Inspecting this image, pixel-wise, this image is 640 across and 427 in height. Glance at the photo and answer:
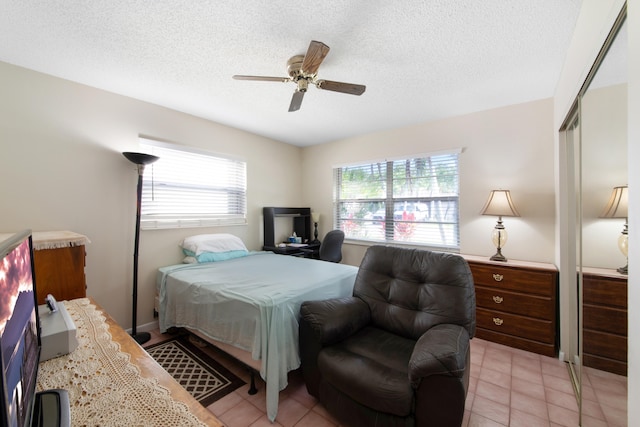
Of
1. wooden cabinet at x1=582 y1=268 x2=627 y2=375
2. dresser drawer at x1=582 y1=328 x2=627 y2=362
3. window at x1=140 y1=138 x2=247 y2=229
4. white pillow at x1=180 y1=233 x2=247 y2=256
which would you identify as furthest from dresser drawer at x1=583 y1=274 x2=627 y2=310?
window at x1=140 y1=138 x2=247 y2=229

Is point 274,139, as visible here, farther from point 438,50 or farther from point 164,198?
point 438,50

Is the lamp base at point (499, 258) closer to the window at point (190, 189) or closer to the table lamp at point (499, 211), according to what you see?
the table lamp at point (499, 211)

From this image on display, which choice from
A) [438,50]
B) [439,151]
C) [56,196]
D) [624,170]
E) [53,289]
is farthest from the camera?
[439,151]

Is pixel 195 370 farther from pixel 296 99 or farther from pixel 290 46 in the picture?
pixel 290 46

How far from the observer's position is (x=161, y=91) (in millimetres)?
2578

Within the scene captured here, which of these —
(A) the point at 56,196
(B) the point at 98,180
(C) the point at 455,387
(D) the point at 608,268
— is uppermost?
(B) the point at 98,180

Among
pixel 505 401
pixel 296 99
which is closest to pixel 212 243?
pixel 296 99

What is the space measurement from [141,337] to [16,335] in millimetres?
2497

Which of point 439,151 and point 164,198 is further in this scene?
point 439,151

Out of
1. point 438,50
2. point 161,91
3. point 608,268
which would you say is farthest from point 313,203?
point 608,268

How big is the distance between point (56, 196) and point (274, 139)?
9.07ft

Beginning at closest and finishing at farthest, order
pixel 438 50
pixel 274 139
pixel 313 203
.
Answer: pixel 438 50, pixel 274 139, pixel 313 203

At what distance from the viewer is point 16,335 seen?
22.2 inches

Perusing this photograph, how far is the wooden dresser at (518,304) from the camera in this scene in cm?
237
